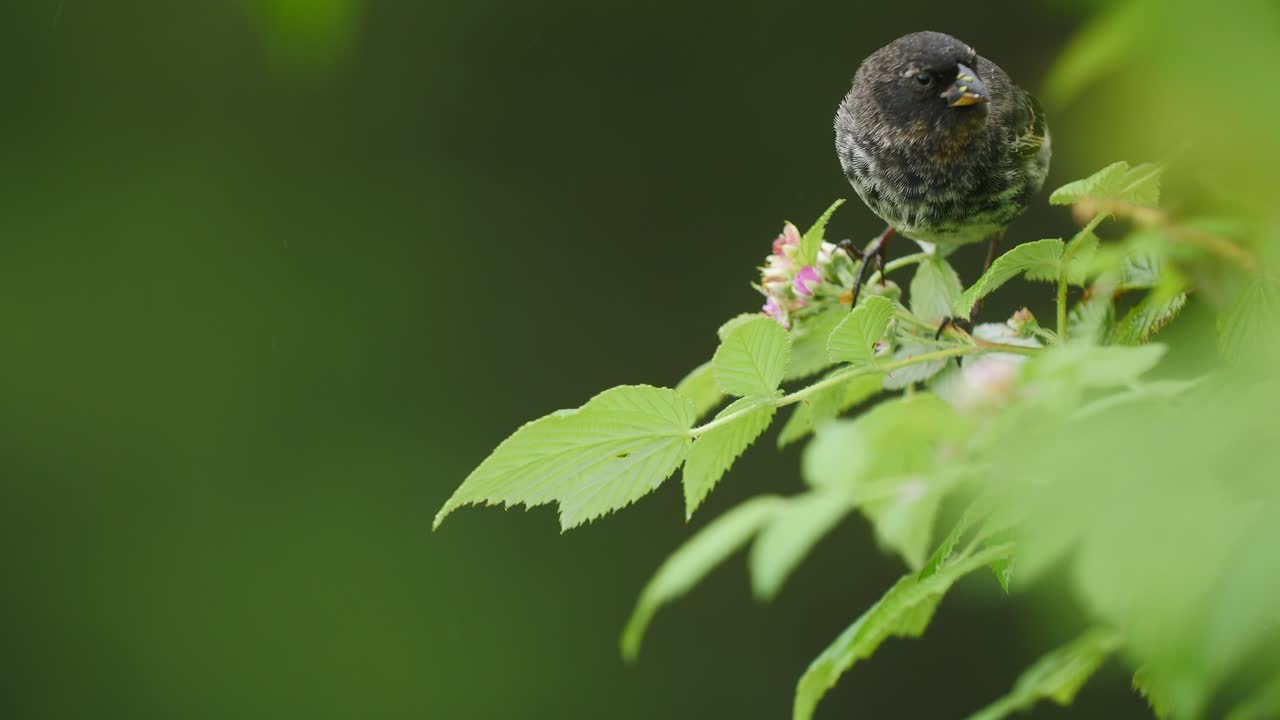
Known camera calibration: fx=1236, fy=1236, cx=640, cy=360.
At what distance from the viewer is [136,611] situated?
2.18 metres

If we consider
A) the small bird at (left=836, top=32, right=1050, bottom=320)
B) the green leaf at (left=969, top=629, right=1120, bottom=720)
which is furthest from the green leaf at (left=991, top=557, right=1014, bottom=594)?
the small bird at (left=836, top=32, right=1050, bottom=320)

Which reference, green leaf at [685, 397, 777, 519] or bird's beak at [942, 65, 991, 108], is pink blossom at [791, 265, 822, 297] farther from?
bird's beak at [942, 65, 991, 108]

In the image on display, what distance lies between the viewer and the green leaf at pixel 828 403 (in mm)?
500

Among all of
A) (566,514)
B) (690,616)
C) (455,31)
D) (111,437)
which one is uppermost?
(455,31)

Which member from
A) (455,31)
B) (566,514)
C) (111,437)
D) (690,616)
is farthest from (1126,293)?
(111,437)

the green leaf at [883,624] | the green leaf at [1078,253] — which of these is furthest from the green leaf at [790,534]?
the green leaf at [1078,253]

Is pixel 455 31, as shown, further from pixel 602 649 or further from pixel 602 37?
pixel 602 649

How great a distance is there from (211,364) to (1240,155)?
2.18 metres

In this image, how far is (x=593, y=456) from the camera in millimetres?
469

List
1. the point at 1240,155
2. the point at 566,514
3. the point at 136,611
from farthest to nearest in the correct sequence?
the point at 136,611 < the point at 566,514 < the point at 1240,155

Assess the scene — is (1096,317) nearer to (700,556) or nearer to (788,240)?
(788,240)

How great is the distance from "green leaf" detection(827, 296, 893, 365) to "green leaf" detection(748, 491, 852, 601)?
18cm

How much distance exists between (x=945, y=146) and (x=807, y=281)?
0.84 feet

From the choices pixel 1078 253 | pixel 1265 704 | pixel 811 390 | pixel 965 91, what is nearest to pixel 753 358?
pixel 811 390
